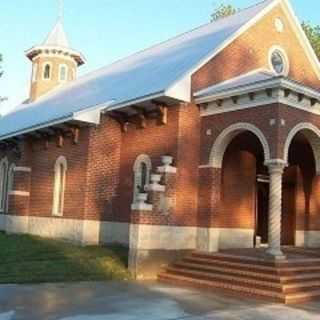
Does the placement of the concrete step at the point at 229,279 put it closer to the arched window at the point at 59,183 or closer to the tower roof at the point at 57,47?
the arched window at the point at 59,183

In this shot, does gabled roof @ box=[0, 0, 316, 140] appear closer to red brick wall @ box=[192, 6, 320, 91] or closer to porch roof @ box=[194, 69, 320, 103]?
red brick wall @ box=[192, 6, 320, 91]

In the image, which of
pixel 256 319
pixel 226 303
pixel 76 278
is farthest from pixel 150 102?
pixel 256 319

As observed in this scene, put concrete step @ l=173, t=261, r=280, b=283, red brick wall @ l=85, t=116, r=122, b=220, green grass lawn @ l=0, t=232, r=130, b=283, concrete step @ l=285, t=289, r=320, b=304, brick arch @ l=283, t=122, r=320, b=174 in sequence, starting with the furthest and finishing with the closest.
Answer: red brick wall @ l=85, t=116, r=122, b=220 < brick arch @ l=283, t=122, r=320, b=174 < green grass lawn @ l=0, t=232, r=130, b=283 < concrete step @ l=173, t=261, r=280, b=283 < concrete step @ l=285, t=289, r=320, b=304

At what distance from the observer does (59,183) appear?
1998cm

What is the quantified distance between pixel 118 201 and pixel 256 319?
9.19 m

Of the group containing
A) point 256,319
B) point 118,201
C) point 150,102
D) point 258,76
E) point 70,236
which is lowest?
point 256,319

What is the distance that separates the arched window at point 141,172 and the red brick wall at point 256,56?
278 centimetres

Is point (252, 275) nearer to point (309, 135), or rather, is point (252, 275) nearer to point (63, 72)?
point (309, 135)

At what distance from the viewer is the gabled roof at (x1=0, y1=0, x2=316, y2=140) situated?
16.8 m

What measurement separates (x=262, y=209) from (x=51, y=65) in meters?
18.5

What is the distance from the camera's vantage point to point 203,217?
53.6ft

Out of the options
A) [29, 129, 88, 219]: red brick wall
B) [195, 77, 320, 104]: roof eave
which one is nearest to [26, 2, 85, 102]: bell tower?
[29, 129, 88, 219]: red brick wall

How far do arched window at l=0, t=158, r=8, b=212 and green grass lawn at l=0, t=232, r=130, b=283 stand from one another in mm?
6553

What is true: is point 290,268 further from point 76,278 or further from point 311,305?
point 76,278
